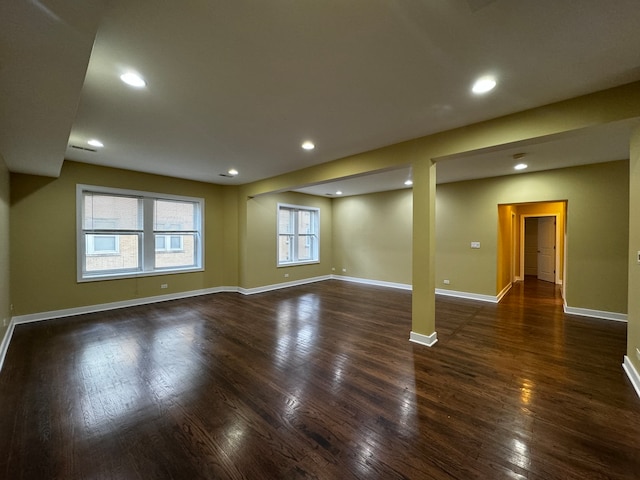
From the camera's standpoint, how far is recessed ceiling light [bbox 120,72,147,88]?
77.2 inches

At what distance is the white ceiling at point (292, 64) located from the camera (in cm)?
138

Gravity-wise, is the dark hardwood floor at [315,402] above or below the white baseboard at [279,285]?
below

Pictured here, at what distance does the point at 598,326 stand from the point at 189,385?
570 centimetres

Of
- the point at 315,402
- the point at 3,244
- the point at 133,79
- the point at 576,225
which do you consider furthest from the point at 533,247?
the point at 3,244

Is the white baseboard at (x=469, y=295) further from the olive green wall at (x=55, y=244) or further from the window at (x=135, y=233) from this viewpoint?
the olive green wall at (x=55, y=244)

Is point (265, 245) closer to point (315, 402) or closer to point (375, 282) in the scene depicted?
point (375, 282)

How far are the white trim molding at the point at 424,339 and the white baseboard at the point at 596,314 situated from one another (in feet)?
10.5

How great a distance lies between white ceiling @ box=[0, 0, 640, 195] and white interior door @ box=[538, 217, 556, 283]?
6.18 m

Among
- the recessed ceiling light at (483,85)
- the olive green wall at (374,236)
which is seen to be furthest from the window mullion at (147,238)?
the recessed ceiling light at (483,85)

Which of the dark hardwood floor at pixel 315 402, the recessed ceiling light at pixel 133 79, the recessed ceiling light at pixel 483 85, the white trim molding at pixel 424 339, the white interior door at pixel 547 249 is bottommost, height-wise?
the dark hardwood floor at pixel 315 402

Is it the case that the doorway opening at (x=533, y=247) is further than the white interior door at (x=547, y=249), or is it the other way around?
the white interior door at (x=547, y=249)

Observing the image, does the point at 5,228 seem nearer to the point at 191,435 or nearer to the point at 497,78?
the point at 191,435

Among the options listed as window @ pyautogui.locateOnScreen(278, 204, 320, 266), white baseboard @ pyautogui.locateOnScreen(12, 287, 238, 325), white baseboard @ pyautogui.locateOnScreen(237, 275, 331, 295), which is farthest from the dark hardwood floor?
window @ pyautogui.locateOnScreen(278, 204, 320, 266)

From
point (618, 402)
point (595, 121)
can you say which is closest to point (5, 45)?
point (595, 121)
